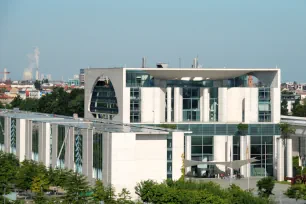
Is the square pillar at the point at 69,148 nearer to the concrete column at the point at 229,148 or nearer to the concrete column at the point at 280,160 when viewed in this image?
the concrete column at the point at 229,148

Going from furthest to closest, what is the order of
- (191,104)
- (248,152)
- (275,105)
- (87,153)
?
(191,104) < (275,105) < (248,152) < (87,153)

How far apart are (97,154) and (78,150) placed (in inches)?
118

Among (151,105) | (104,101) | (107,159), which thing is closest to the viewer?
(107,159)

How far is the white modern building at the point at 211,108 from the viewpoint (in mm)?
53438

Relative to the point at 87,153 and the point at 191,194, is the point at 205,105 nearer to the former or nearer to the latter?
the point at 87,153

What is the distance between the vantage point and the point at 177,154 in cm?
4244

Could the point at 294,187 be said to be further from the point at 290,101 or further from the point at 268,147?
the point at 290,101

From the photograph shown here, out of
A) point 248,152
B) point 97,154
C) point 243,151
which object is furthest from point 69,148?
point 248,152

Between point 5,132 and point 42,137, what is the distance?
7833 millimetres

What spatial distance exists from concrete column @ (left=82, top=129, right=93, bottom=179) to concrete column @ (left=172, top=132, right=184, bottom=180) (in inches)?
152

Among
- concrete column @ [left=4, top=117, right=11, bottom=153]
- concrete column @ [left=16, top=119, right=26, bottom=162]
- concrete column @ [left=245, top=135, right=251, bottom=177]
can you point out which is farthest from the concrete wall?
concrete column @ [left=4, top=117, right=11, bottom=153]

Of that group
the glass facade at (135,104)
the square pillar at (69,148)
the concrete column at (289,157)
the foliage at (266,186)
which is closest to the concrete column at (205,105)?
the glass facade at (135,104)

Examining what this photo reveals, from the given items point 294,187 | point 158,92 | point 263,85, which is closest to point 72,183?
point 294,187

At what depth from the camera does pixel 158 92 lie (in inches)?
2136
